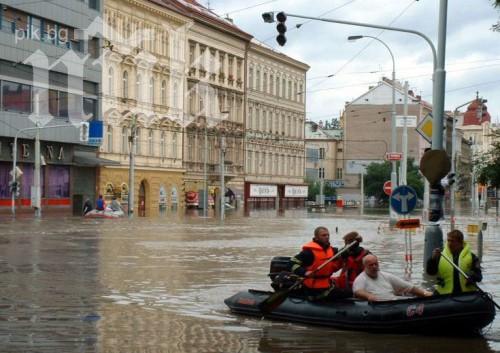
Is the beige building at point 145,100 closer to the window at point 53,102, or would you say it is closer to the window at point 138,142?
the window at point 138,142

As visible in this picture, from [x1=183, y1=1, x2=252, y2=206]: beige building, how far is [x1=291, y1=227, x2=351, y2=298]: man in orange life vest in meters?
66.1

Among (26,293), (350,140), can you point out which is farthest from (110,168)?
(350,140)

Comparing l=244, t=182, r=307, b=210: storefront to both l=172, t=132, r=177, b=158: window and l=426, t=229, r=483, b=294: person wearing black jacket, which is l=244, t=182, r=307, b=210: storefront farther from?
l=426, t=229, r=483, b=294: person wearing black jacket

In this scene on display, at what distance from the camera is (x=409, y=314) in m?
12.8

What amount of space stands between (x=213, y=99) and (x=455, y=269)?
252ft

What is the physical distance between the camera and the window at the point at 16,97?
6091 cm

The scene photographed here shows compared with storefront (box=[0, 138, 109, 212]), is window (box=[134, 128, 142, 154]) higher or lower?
higher

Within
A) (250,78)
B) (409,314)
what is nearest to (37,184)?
(250,78)

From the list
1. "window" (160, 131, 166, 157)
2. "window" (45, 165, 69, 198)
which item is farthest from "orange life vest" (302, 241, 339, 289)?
"window" (160, 131, 166, 157)

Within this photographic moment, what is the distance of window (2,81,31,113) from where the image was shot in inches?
2398

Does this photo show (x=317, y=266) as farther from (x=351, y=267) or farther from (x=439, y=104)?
(x=439, y=104)

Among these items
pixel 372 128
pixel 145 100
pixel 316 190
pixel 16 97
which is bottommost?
pixel 316 190

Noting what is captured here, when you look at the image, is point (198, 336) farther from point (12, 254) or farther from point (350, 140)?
point (350, 140)

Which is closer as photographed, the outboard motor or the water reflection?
the water reflection
